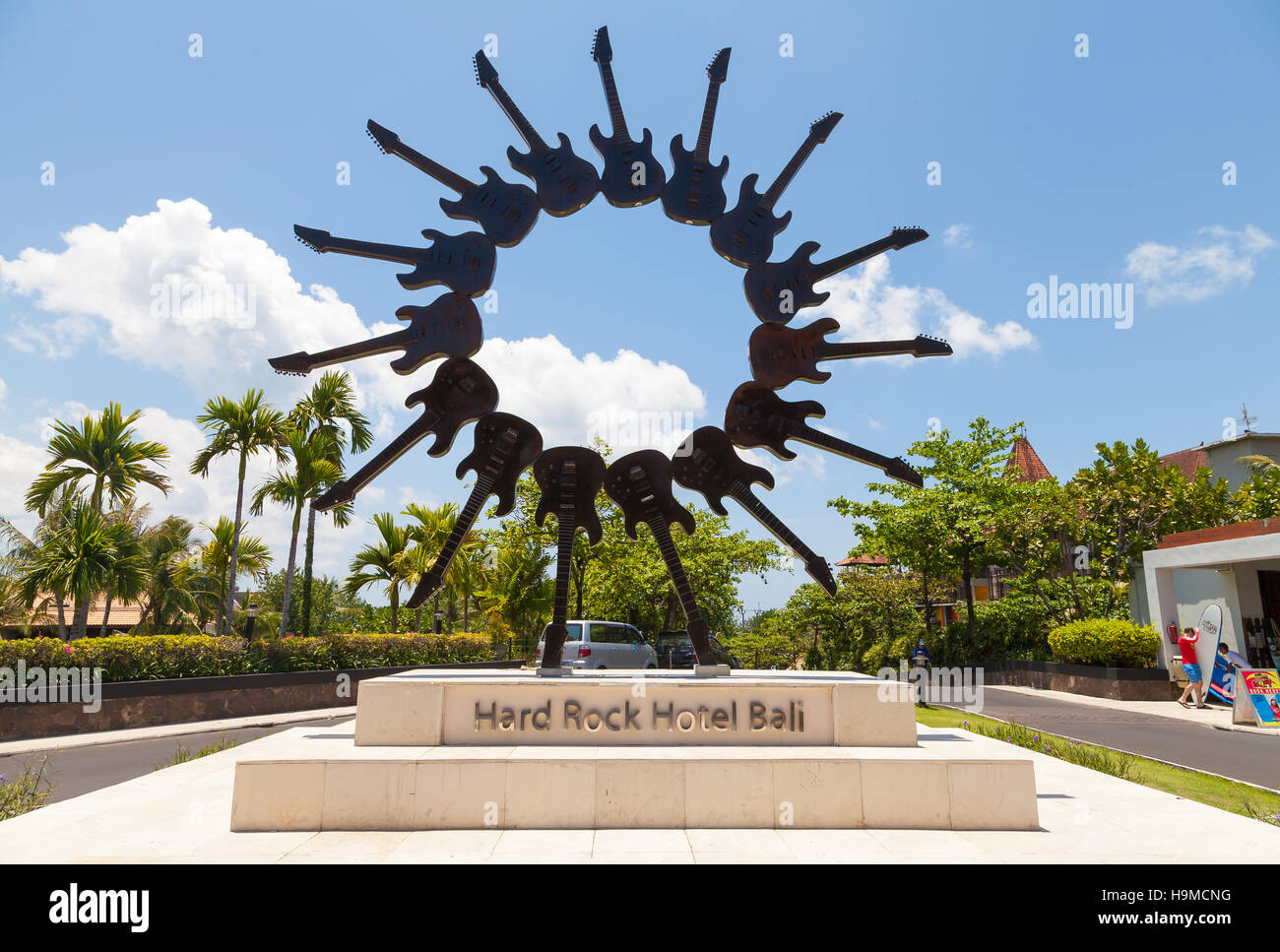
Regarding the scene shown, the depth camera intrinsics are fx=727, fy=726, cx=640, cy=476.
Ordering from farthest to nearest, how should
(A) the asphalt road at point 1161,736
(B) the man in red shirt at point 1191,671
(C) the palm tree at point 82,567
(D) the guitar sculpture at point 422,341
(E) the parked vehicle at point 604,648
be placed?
(C) the palm tree at point 82,567 < (B) the man in red shirt at point 1191,671 < (E) the parked vehicle at point 604,648 < (A) the asphalt road at point 1161,736 < (D) the guitar sculpture at point 422,341

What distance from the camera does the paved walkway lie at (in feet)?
17.0

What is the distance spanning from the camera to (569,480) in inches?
340

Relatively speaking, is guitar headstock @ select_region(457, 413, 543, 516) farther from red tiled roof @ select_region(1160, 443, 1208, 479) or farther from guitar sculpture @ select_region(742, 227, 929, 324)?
red tiled roof @ select_region(1160, 443, 1208, 479)

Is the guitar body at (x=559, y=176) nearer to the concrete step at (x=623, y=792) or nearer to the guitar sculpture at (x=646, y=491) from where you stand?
the guitar sculpture at (x=646, y=491)

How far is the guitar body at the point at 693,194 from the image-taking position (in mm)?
9023

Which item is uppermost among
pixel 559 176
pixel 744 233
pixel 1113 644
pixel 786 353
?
pixel 559 176

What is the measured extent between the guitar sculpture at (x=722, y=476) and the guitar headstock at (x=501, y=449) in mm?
1741

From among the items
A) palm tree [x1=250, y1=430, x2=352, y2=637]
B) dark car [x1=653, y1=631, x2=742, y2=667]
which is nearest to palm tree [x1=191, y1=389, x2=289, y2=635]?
palm tree [x1=250, y1=430, x2=352, y2=637]

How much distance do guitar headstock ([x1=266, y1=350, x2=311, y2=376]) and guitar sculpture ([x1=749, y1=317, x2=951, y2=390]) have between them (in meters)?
5.15

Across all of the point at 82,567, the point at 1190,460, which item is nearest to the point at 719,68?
the point at 82,567

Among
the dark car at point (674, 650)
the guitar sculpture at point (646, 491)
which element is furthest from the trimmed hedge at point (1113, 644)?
the guitar sculpture at point (646, 491)

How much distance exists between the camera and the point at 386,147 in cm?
884

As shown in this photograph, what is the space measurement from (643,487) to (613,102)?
4.88 metres

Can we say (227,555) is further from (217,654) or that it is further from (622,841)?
(622,841)
